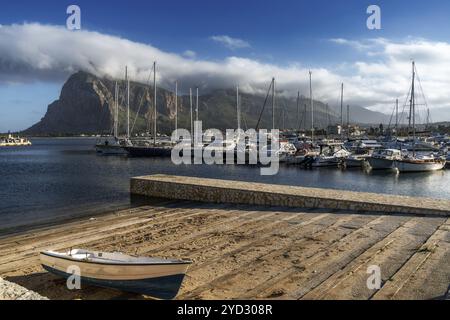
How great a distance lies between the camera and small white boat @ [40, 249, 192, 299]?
657cm

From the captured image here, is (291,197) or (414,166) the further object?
(414,166)

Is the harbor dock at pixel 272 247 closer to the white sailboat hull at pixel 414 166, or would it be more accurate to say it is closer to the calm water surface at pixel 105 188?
the calm water surface at pixel 105 188

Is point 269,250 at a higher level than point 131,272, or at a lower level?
lower

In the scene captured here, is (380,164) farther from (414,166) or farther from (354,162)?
(354,162)

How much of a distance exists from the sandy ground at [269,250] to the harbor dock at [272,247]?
27 millimetres

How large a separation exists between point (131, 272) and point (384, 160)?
48.7m

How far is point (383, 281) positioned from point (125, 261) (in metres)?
5.04

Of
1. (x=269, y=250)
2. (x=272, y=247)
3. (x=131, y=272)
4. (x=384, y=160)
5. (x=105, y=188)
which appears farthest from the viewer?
(x=384, y=160)

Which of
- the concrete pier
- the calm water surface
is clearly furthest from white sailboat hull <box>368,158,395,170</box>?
the concrete pier

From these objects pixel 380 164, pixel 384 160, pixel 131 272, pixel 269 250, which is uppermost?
pixel 384 160

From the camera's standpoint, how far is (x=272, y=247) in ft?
33.5

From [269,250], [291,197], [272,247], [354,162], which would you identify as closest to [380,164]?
[354,162]
